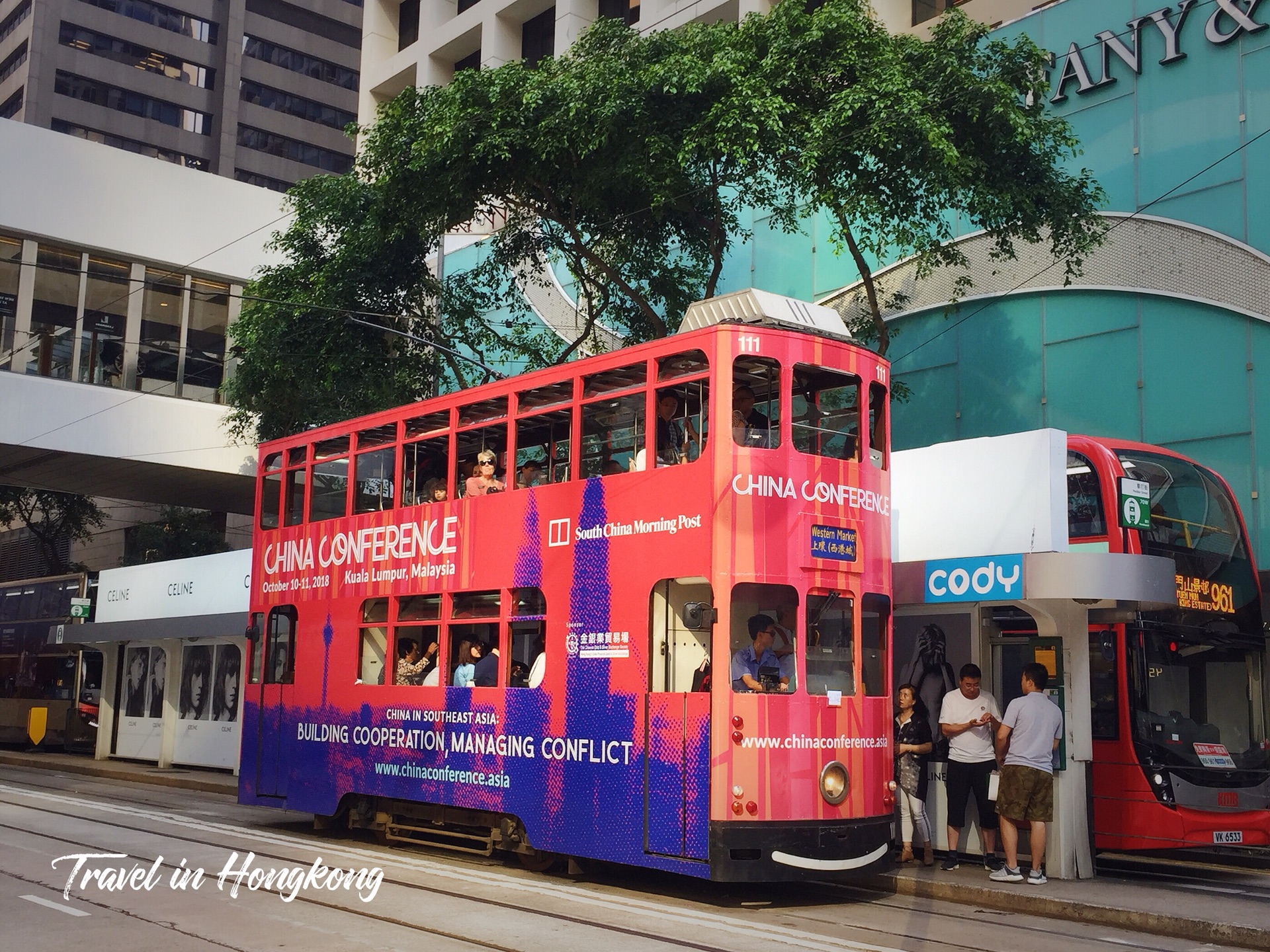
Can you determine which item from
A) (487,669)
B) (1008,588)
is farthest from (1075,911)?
(487,669)

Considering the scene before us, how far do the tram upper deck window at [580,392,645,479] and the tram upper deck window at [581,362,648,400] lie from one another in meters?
0.09

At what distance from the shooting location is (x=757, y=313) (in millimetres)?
10773

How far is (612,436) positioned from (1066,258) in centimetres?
1246

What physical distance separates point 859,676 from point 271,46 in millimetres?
70491

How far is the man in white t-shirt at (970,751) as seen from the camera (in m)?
11.7

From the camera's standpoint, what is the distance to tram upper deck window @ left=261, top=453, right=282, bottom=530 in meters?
15.6

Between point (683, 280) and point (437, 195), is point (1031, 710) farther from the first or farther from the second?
point (683, 280)

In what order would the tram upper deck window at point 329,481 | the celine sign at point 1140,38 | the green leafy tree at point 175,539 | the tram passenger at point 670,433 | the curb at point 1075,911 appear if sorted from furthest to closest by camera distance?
the green leafy tree at point 175,539, the celine sign at point 1140,38, the tram upper deck window at point 329,481, the tram passenger at point 670,433, the curb at point 1075,911

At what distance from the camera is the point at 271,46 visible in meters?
73.1

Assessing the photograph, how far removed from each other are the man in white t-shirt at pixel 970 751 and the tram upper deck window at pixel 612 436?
350cm

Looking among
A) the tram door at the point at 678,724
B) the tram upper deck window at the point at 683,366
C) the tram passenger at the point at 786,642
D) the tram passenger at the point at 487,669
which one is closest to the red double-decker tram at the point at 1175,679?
the tram passenger at the point at 786,642

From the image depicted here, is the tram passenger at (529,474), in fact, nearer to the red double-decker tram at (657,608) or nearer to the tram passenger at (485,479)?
the red double-decker tram at (657,608)

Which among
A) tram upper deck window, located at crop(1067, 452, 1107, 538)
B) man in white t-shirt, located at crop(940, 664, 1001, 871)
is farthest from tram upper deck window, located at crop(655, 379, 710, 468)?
tram upper deck window, located at crop(1067, 452, 1107, 538)

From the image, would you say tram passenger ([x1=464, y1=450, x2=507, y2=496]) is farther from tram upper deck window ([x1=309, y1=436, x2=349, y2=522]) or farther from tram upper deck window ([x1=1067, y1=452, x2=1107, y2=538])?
tram upper deck window ([x1=1067, y1=452, x2=1107, y2=538])
